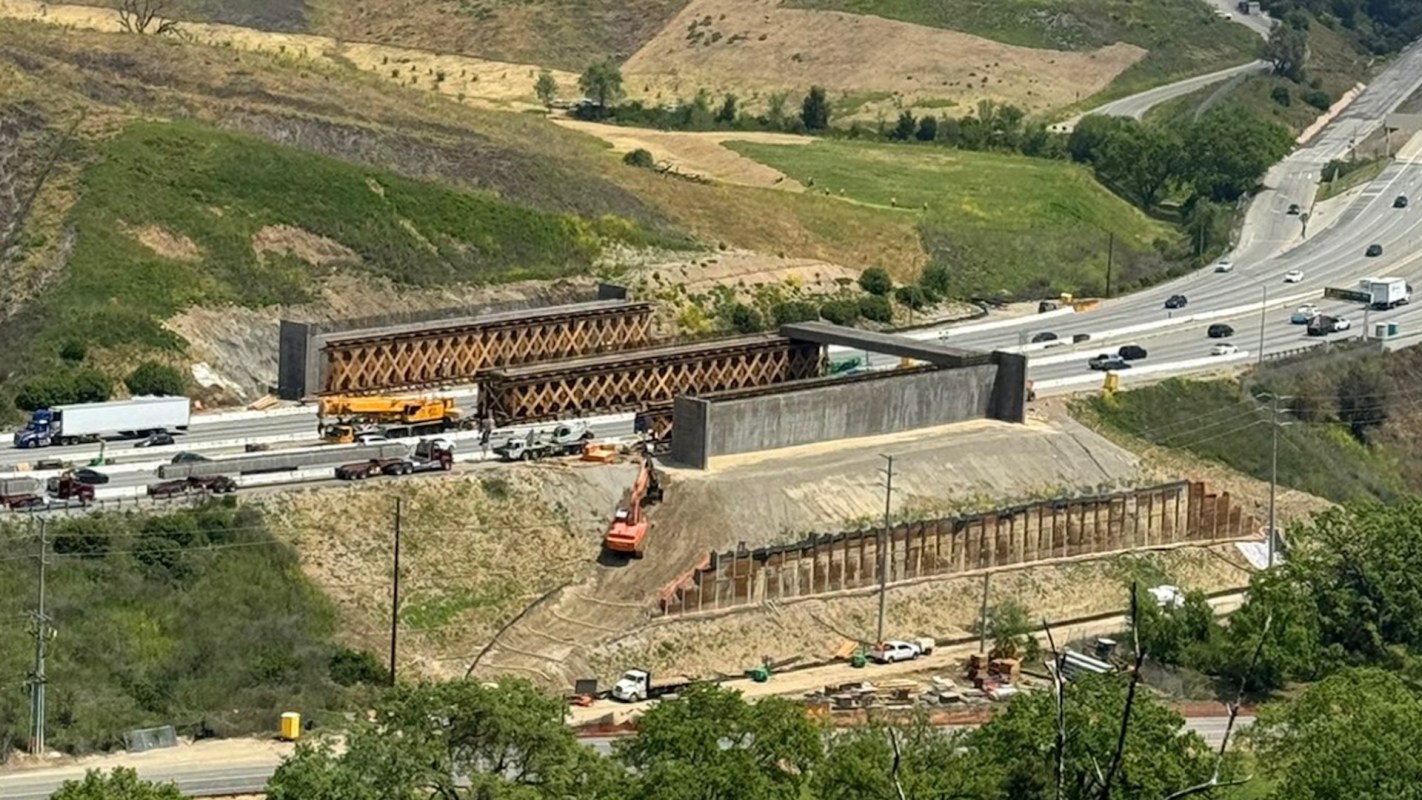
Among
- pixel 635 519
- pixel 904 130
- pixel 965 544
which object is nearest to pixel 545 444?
pixel 635 519

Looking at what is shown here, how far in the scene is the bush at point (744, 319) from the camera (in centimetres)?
13300

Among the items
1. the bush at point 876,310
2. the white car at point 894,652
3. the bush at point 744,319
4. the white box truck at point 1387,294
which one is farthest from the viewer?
the white box truck at point 1387,294

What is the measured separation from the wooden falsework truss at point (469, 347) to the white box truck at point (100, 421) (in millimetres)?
10698

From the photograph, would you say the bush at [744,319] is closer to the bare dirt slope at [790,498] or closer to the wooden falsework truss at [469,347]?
the wooden falsework truss at [469,347]

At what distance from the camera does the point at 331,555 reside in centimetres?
9062

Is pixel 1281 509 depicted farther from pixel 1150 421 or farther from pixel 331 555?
pixel 331 555

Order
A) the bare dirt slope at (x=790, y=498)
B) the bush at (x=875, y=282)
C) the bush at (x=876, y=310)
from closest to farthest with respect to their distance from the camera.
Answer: the bare dirt slope at (x=790, y=498)
the bush at (x=876, y=310)
the bush at (x=875, y=282)

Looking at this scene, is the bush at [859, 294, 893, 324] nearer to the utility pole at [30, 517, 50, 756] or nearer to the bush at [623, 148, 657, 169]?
the bush at [623, 148, 657, 169]

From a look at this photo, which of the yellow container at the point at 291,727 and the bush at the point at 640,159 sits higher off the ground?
the bush at the point at 640,159

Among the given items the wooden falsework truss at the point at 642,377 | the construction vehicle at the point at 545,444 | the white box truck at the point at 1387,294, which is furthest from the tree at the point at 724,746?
the white box truck at the point at 1387,294

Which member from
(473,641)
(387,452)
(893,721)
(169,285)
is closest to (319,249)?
(169,285)

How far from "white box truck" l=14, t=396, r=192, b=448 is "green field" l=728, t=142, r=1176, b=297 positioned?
197 feet

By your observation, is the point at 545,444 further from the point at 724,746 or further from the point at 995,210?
the point at 995,210

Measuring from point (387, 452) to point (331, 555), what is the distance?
25.4ft
